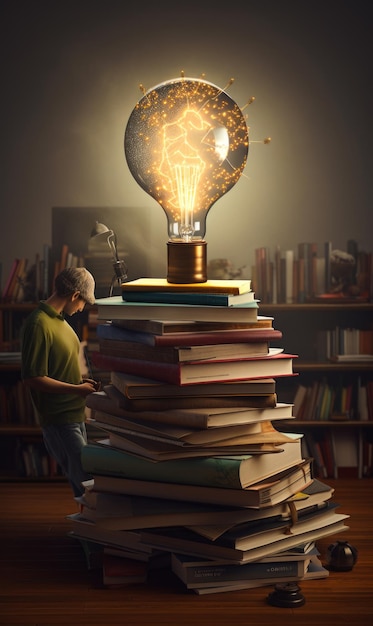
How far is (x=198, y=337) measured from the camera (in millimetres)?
3873

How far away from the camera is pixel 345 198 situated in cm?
684

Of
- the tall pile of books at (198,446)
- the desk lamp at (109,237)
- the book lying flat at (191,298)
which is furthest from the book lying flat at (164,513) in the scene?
the desk lamp at (109,237)

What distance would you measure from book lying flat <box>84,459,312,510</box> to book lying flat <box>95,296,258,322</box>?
2.10ft

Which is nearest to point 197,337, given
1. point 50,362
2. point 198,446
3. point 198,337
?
point 198,337

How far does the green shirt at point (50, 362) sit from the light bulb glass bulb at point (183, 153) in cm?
107

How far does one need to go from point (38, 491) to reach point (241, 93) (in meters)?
2.83

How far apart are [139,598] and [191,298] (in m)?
1.14

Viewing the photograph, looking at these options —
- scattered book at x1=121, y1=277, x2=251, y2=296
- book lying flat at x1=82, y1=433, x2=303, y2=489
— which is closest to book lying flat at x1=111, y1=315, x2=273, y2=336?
scattered book at x1=121, y1=277, x2=251, y2=296

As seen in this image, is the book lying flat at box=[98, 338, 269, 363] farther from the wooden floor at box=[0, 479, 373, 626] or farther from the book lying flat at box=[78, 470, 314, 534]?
the wooden floor at box=[0, 479, 373, 626]

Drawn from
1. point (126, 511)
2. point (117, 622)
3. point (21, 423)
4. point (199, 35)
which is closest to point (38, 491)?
point (21, 423)

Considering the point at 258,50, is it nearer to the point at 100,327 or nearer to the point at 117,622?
the point at 100,327

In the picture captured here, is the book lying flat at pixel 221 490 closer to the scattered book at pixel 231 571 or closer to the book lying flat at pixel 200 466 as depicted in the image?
the book lying flat at pixel 200 466

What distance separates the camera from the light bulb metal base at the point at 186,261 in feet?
12.9

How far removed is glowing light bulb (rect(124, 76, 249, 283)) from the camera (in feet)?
13.3
